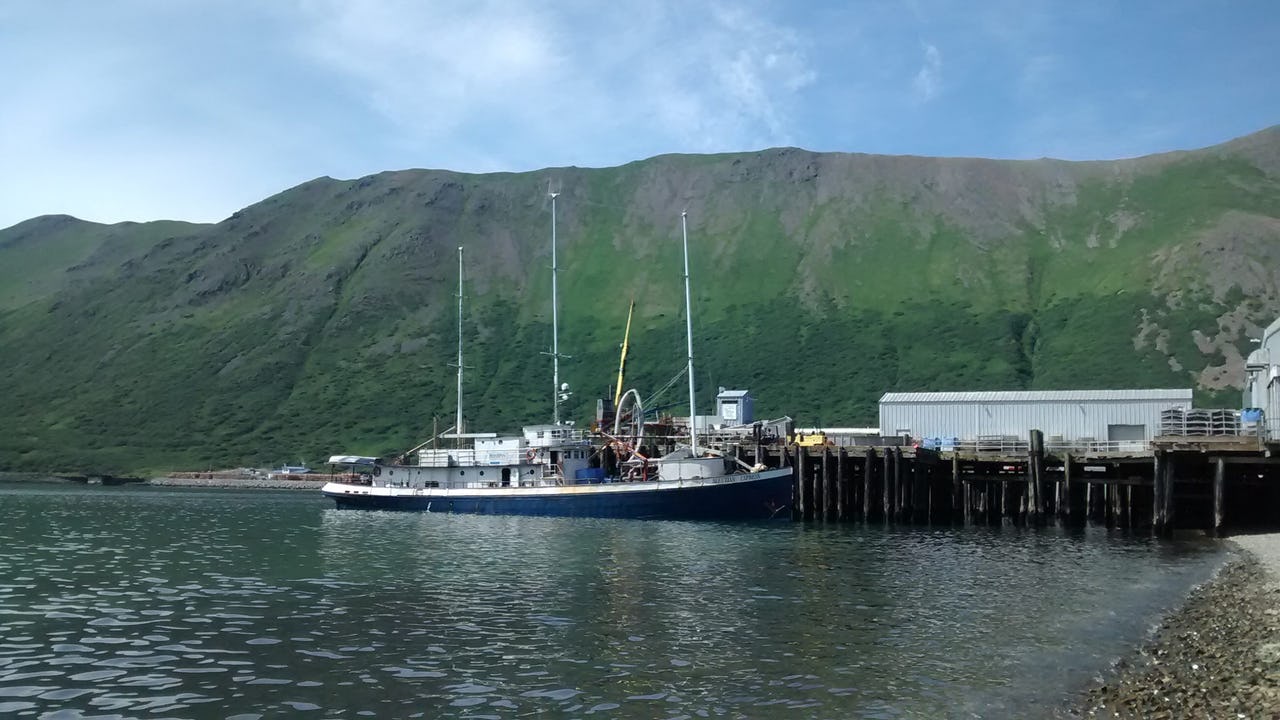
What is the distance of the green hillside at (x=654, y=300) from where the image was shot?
121875 mm

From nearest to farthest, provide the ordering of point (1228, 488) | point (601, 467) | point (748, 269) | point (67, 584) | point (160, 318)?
1. point (67, 584)
2. point (1228, 488)
3. point (601, 467)
4. point (748, 269)
5. point (160, 318)

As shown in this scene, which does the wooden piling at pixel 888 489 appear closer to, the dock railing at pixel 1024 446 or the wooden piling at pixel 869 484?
the wooden piling at pixel 869 484

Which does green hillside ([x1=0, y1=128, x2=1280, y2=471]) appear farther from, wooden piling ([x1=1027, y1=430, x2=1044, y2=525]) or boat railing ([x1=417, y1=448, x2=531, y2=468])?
wooden piling ([x1=1027, y1=430, x2=1044, y2=525])

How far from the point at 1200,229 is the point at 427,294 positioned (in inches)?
4581

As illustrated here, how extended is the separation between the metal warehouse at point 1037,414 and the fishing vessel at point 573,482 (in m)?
15.0

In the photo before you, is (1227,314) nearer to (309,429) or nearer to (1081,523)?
(1081,523)

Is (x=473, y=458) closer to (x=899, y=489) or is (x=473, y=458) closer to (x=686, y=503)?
(x=686, y=503)

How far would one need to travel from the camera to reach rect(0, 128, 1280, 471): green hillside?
12188 centimetres

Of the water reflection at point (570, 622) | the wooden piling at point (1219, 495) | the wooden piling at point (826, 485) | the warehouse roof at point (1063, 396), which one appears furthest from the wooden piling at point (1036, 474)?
the warehouse roof at point (1063, 396)

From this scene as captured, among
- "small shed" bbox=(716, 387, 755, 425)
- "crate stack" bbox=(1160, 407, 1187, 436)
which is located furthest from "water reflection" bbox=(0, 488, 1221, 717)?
"small shed" bbox=(716, 387, 755, 425)

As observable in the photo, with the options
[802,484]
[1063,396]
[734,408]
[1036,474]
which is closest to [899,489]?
[802,484]

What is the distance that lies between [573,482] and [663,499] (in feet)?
26.6

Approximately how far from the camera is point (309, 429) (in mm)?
130875

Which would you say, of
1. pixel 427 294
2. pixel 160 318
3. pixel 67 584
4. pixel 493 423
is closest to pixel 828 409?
pixel 493 423
